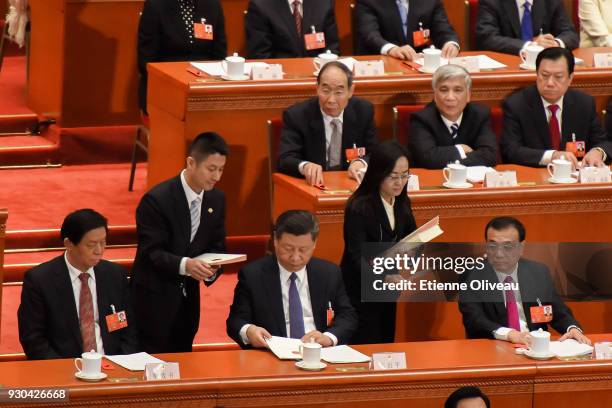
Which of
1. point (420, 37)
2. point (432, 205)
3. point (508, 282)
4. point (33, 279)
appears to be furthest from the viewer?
point (420, 37)

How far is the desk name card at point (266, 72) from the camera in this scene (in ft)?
18.9

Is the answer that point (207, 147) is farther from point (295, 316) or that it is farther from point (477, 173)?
point (477, 173)

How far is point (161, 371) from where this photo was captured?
396 centimetres

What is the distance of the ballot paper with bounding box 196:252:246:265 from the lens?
15.0ft

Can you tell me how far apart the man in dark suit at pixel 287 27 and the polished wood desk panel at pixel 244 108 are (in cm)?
28

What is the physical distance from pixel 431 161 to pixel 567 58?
73 cm

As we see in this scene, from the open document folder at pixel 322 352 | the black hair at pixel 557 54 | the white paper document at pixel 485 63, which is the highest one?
the black hair at pixel 557 54

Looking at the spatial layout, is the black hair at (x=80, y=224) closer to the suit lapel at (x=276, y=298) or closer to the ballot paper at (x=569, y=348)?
the suit lapel at (x=276, y=298)

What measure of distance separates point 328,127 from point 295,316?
120 centimetres

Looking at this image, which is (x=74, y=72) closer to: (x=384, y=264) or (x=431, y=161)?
(x=431, y=161)

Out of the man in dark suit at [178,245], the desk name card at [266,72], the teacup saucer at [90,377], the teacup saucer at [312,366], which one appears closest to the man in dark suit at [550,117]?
the desk name card at [266,72]

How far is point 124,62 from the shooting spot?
667 centimetres

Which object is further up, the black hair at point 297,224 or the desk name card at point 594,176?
the desk name card at point 594,176

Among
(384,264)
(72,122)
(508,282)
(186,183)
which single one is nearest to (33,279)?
(186,183)
